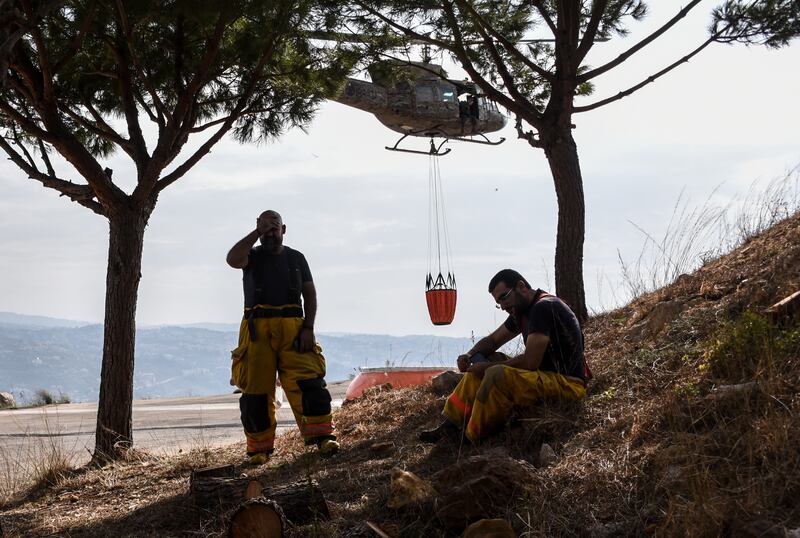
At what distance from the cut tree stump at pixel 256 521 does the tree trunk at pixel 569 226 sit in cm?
601

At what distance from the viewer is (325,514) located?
16.4ft

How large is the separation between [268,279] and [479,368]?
1963 millimetres

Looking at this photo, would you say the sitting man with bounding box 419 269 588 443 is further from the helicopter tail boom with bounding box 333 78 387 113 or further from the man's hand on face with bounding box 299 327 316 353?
the helicopter tail boom with bounding box 333 78 387 113

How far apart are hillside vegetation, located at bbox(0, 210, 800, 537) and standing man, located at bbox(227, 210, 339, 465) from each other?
33 cm

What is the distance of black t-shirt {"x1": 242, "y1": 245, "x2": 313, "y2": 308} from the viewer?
716 cm

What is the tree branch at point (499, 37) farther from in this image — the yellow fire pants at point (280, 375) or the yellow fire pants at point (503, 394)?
the yellow fire pants at point (503, 394)

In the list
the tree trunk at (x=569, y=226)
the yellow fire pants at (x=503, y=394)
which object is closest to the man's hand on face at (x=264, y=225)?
the yellow fire pants at (x=503, y=394)

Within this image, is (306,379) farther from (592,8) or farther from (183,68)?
(592,8)

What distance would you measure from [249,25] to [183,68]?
787mm

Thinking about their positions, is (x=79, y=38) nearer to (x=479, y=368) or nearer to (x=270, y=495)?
(x=479, y=368)

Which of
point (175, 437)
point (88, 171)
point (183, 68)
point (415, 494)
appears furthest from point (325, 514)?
point (175, 437)

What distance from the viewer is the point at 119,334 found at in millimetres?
8492

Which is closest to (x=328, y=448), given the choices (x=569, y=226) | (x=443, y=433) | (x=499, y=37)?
(x=443, y=433)

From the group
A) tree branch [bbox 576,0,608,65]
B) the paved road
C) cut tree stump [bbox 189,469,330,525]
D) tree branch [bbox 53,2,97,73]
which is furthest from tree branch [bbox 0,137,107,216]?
tree branch [bbox 576,0,608,65]
